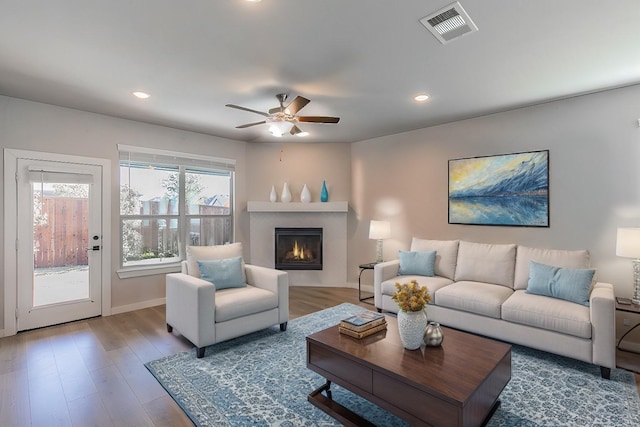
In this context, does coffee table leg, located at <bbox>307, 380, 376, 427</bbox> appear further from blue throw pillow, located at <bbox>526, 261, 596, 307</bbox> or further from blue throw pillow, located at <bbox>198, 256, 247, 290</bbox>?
blue throw pillow, located at <bbox>526, 261, 596, 307</bbox>

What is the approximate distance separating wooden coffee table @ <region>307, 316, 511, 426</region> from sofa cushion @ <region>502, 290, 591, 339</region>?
2.94 ft

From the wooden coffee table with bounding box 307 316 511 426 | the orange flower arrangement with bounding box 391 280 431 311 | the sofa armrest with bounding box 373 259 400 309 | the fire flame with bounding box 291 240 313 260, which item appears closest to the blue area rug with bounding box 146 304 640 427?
the wooden coffee table with bounding box 307 316 511 426

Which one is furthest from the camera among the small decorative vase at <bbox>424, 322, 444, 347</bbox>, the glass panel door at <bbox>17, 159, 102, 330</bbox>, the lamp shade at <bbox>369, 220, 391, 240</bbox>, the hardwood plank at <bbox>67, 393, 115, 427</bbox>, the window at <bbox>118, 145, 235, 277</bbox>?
the lamp shade at <bbox>369, 220, 391, 240</bbox>

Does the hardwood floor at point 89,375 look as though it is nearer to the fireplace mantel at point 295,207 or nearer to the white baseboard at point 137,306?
the white baseboard at point 137,306

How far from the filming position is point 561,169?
3.57 metres

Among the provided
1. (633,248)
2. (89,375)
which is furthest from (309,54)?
(633,248)

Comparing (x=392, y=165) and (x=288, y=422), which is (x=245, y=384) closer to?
(x=288, y=422)

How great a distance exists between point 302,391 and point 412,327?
0.99 meters

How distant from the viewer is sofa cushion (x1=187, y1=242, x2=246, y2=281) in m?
3.55

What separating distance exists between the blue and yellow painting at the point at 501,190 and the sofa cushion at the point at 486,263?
420 mm

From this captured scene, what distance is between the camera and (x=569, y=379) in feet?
8.29

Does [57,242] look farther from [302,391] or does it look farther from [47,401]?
[302,391]

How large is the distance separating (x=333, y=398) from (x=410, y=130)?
3.93m

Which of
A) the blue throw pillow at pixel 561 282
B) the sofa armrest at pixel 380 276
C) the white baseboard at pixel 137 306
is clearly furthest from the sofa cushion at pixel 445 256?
the white baseboard at pixel 137 306
